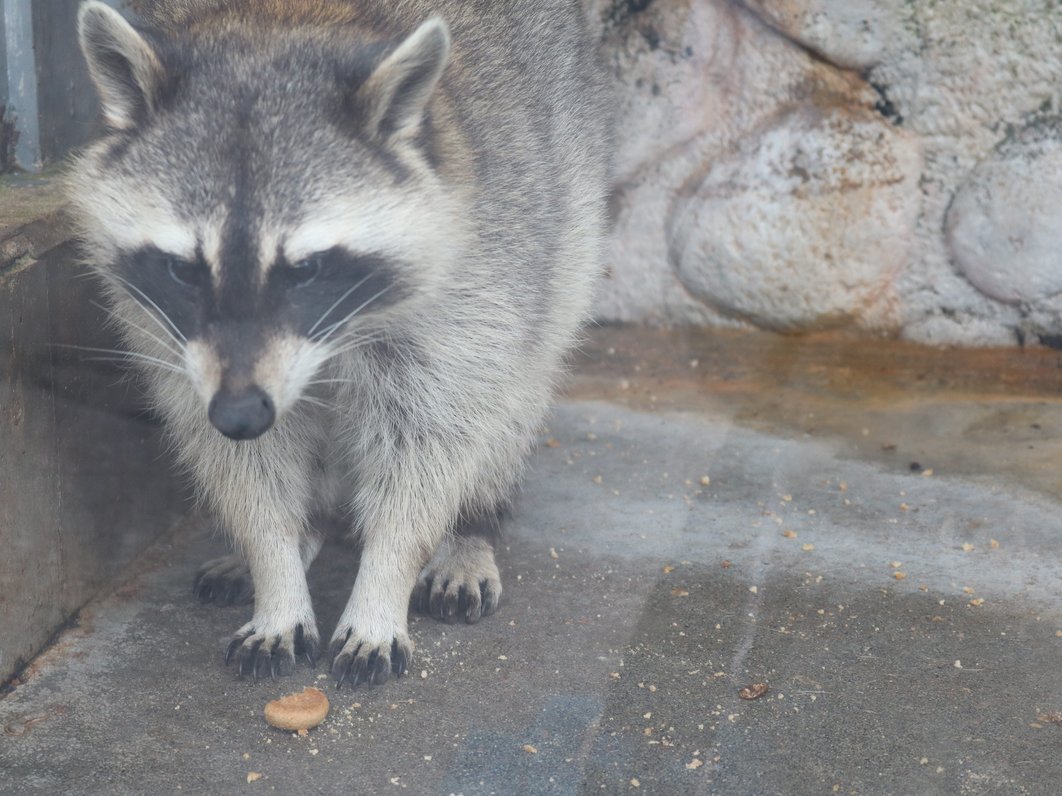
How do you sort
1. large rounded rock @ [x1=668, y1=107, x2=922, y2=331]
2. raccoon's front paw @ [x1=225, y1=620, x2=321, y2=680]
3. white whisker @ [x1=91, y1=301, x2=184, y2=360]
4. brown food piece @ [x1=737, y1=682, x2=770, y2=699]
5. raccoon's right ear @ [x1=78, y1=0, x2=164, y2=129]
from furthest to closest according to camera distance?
large rounded rock @ [x1=668, y1=107, x2=922, y2=331] → raccoon's front paw @ [x1=225, y1=620, x2=321, y2=680] → brown food piece @ [x1=737, y1=682, x2=770, y2=699] → white whisker @ [x1=91, y1=301, x2=184, y2=360] → raccoon's right ear @ [x1=78, y1=0, x2=164, y2=129]

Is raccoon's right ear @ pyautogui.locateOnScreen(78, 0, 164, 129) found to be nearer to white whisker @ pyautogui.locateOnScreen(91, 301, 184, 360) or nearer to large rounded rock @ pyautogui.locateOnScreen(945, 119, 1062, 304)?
white whisker @ pyautogui.locateOnScreen(91, 301, 184, 360)

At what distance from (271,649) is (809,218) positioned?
2655 mm

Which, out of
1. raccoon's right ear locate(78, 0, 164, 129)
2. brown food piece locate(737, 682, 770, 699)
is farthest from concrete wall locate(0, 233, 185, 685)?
brown food piece locate(737, 682, 770, 699)

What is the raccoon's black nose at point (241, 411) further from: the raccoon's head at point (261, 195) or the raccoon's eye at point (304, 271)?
the raccoon's eye at point (304, 271)

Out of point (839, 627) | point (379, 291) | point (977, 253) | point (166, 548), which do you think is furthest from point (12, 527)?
point (977, 253)

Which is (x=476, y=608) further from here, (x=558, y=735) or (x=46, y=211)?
(x=46, y=211)

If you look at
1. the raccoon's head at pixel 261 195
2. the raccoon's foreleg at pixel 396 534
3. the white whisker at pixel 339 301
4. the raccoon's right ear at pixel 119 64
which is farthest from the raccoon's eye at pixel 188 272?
the raccoon's foreleg at pixel 396 534

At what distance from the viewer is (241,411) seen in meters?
2.49

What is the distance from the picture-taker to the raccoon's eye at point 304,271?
256 cm

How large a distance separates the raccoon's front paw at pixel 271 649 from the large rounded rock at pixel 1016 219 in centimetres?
278

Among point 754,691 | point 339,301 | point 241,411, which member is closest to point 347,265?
point 339,301

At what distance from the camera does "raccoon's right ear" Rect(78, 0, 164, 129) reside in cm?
261

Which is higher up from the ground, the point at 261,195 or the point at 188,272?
the point at 261,195

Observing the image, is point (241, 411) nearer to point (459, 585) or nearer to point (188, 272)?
point (188, 272)
